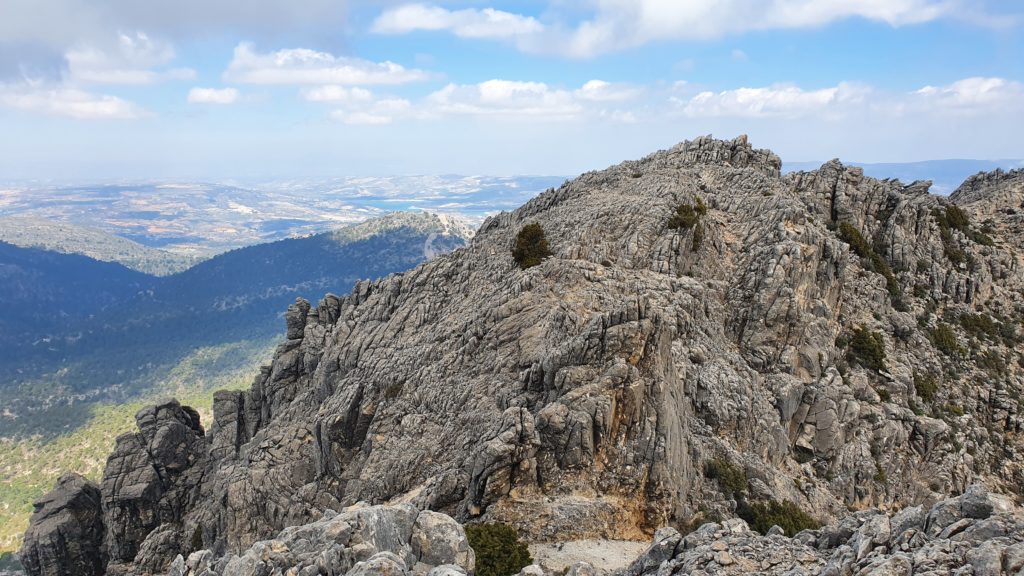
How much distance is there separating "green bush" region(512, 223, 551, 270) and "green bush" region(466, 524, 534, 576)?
72.1 ft

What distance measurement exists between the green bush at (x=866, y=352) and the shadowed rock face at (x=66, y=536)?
7146 centimetres

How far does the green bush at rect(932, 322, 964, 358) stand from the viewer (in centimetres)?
4944

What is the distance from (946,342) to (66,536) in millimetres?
82956

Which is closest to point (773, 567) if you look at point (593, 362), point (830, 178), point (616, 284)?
point (593, 362)

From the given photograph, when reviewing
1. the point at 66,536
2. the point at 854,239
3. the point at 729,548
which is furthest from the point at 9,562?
the point at 854,239

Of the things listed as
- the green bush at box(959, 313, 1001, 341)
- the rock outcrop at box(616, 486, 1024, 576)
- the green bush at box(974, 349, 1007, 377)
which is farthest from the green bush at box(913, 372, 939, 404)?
the rock outcrop at box(616, 486, 1024, 576)

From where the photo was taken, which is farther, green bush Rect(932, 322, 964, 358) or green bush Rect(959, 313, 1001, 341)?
green bush Rect(959, 313, 1001, 341)

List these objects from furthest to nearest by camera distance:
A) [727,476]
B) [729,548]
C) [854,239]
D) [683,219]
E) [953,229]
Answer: [953,229], [854,239], [683,219], [727,476], [729,548]

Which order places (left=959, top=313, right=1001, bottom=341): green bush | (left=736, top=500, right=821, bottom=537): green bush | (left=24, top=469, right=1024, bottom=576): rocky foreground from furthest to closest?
(left=959, top=313, right=1001, bottom=341): green bush → (left=736, top=500, right=821, bottom=537): green bush → (left=24, top=469, right=1024, bottom=576): rocky foreground

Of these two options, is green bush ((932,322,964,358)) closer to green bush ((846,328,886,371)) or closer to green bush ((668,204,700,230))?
green bush ((846,328,886,371))

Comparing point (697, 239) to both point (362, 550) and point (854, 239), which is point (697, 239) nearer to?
point (854, 239)

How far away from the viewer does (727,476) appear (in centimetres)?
3144

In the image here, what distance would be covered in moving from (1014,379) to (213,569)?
60.7 metres

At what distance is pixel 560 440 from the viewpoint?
93.9ft
